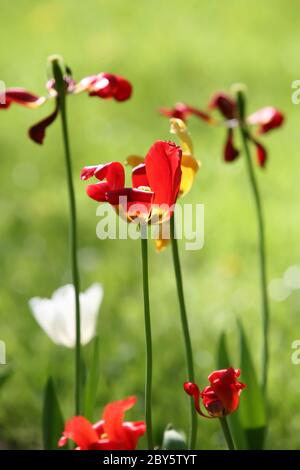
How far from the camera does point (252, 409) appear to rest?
4.83 ft

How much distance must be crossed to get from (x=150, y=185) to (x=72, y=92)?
13.3 inches

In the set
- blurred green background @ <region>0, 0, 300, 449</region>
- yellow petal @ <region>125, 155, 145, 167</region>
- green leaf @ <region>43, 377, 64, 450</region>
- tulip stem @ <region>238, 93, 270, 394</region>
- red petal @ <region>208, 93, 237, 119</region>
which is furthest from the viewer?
blurred green background @ <region>0, 0, 300, 449</region>

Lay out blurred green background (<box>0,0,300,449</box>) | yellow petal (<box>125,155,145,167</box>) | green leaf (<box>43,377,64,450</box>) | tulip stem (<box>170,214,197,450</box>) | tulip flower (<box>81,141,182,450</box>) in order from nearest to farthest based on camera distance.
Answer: tulip flower (<box>81,141,182,450</box>), tulip stem (<box>170,214,197,450</box>), yellow petal (<box>125,155,145,167</box>), green leaf (<box>43,377,64,450</box>), blurred green background (<box>0,0,300,449</box>)

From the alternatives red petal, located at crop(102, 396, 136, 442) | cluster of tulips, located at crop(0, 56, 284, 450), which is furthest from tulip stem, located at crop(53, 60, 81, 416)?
red petal, located at crop(102, 396, 136, 442)

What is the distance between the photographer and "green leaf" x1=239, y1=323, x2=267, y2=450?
146cm

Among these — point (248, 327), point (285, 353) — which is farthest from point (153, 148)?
point (248, 327)

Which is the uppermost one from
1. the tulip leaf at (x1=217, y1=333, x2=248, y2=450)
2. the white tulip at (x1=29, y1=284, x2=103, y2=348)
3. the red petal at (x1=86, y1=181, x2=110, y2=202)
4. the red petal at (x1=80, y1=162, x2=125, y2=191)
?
the red petal at (x1=80, y1=162, x2=125, y2=191)

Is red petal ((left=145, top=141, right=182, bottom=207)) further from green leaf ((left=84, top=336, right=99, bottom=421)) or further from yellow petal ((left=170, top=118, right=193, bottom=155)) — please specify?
green leaf ((left=84, top=336, right=99, bottom=421))

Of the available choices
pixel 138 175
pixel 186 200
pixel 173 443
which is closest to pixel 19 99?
pixel 138 175

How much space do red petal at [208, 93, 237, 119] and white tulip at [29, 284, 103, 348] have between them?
0.39 m

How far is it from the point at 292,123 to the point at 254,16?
125 centimetres

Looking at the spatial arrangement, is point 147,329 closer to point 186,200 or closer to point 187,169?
point 187,169
